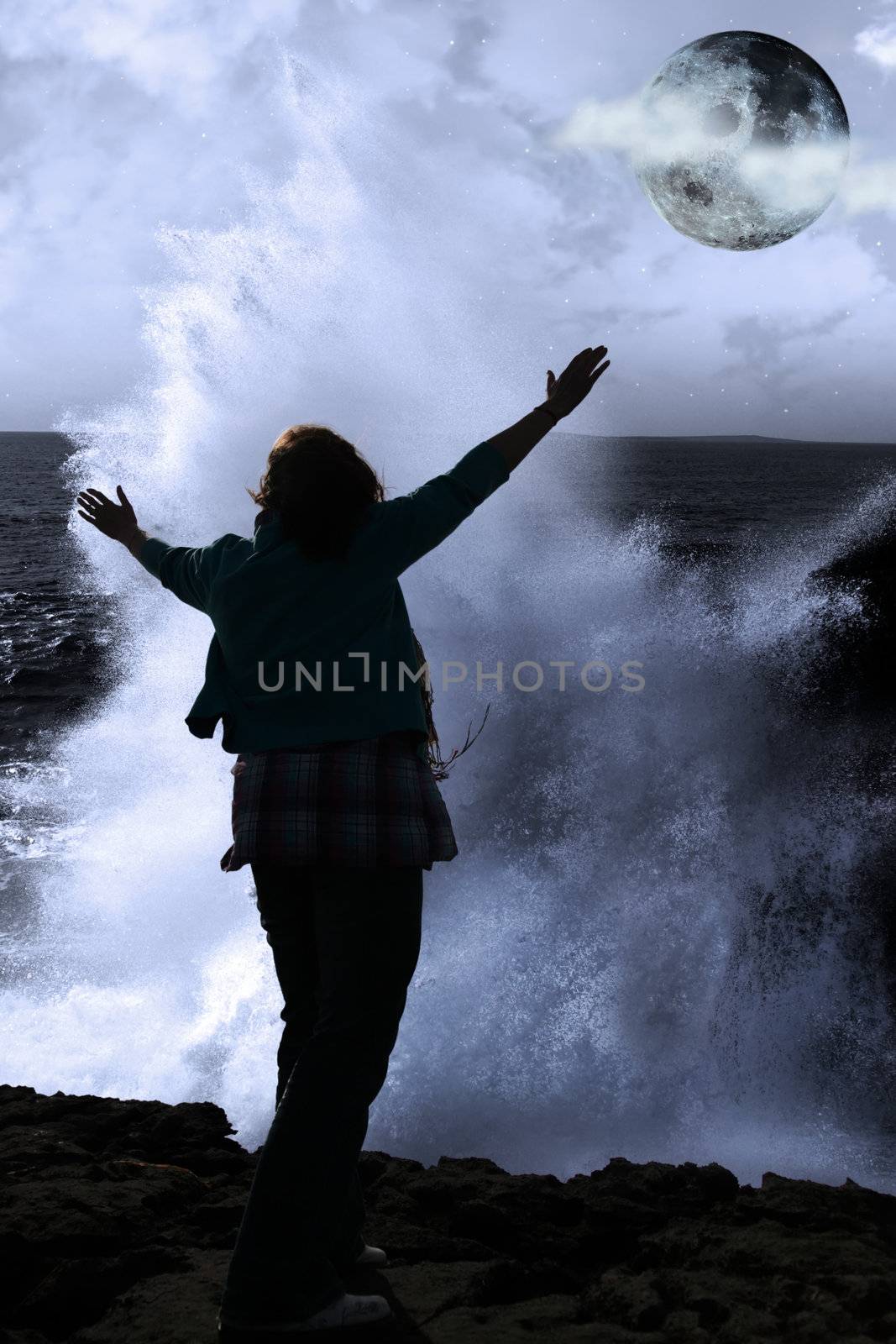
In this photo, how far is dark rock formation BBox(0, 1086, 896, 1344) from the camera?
2.06 meters

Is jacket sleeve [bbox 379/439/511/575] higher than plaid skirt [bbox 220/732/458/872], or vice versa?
jacket sleeve [bbox 379/439/511/575]

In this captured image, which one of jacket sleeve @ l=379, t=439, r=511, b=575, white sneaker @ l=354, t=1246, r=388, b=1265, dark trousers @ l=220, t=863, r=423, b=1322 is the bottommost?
white sneaker @ l=354, t=1246, r=388, b=1265

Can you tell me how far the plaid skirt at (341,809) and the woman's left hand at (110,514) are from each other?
0.91 meters

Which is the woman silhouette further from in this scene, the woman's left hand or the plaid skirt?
the woman's left hand

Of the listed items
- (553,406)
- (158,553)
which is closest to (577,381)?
(553,406)

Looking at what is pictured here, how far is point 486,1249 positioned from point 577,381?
7.52 feet

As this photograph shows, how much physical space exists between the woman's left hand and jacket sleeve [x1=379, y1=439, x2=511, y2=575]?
92 cm

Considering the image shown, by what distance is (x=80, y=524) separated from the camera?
4247 centimetres

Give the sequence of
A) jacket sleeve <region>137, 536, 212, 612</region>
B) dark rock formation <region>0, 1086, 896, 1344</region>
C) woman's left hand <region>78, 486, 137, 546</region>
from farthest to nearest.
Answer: woman's left hand <region>78, 486, 137, 546</region> < jacket sleeve <region>137, 536, 212, 612</region> < dark rock formation <region>0, 1086, 896, 1344</region>

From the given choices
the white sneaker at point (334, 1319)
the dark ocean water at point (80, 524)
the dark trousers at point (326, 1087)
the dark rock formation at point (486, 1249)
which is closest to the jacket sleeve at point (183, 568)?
the dark trousers at point (326, 1087)

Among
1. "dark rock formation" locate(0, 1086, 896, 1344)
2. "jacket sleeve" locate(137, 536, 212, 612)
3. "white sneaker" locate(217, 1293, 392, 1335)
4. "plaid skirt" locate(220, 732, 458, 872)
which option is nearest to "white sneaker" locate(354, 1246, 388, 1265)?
"dark rock formation" locate(0, 1086, 896, 1344)

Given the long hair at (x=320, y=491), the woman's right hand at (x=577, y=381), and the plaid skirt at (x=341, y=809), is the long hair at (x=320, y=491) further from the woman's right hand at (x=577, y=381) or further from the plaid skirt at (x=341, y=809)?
the woman's right hand at (x=577, y=381)

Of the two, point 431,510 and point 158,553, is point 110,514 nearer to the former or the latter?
point 158,553

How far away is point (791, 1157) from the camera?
5.08 meters
